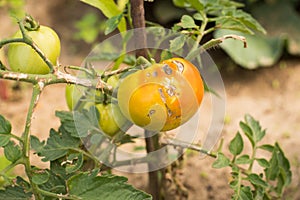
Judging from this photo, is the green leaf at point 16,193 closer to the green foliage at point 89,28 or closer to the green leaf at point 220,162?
the green leaf at point 220,162

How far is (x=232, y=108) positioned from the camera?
230 cm

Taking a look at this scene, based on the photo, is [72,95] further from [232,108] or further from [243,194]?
[232,108]

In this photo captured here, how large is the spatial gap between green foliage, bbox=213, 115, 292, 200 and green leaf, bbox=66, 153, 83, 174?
0.28 m

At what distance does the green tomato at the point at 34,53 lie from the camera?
3.26 feet

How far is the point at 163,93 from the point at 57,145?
0.30m

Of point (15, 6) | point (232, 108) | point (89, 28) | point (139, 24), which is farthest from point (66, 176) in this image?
point (15, 6)

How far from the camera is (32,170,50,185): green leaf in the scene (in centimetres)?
96

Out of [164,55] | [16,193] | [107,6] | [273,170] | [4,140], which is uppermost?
[107,6]

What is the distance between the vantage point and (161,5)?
9.36 feet

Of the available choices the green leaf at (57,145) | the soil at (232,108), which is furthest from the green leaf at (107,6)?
the soil at (232,108)

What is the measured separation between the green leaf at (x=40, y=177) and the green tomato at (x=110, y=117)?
0.62 ft

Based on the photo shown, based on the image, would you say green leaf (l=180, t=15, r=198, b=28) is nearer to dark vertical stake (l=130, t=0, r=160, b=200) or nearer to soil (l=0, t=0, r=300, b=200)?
dark vertical stake (l=130, t=0, r=160, b=200)

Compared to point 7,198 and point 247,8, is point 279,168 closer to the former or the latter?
point 7,198

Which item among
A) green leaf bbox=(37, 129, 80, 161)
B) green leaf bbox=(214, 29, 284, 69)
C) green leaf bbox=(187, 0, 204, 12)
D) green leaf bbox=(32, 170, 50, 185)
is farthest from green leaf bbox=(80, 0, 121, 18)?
green leaf bbox=(214, 29, 284, 69)
